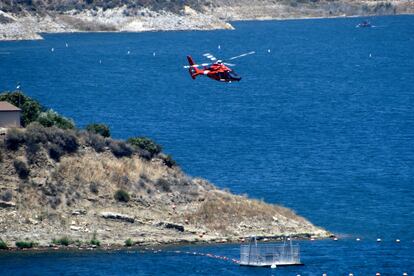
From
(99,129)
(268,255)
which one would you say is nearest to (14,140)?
(99,129)

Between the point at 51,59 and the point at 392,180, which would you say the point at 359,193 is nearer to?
the point at 392,180

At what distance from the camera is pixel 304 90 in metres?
154

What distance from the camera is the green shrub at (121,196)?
75.0 m

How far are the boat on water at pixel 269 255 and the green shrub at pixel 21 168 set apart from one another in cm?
1214

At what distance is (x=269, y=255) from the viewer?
2680 inches

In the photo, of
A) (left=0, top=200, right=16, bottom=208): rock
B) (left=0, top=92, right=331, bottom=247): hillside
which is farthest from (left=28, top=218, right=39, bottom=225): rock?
(left=0, top=200, right=16, bottom=208): rock

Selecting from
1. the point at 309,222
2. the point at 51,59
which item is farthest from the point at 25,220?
the point at 51,59

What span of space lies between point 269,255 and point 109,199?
1031 cm

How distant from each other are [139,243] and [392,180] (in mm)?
24560

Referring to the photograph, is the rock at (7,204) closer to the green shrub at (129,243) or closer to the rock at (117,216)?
the rock at (117,216)

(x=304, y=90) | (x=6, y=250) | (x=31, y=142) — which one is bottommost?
(x=6, y=250)

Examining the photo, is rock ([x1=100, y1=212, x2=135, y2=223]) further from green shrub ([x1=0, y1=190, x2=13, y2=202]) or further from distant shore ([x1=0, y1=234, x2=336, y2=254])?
green shrub ([x1=0, y1=190, x2=13, y2=202])

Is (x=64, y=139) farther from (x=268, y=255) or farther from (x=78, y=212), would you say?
(x=268, y=255)

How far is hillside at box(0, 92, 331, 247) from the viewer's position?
7200 centimetres
